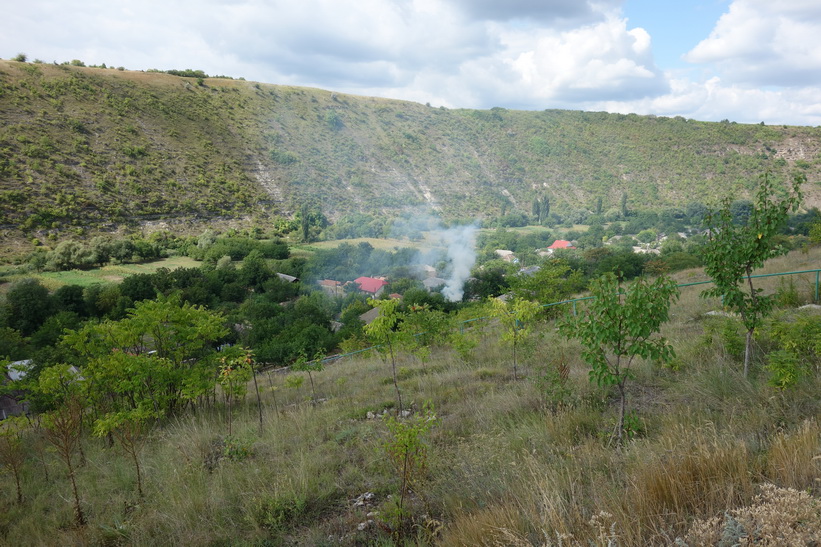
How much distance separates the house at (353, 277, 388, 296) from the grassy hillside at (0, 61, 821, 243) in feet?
A: 88.8

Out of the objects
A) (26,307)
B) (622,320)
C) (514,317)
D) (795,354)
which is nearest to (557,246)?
(26,307)

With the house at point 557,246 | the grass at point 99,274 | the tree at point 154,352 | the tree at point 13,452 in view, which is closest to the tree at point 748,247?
the tree at point 154,352

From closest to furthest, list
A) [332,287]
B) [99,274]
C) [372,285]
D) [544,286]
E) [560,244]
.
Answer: [544,286] → [99,274] → [332,287] → [372,285] → [560,244]

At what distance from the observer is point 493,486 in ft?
9.88

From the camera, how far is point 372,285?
4822 centimetres

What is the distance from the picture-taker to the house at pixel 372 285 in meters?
46.2

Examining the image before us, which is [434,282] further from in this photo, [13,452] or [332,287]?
[13,452]

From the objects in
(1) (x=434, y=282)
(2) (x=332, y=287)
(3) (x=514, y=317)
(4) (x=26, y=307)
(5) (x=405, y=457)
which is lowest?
(1) (x=434, y=282)

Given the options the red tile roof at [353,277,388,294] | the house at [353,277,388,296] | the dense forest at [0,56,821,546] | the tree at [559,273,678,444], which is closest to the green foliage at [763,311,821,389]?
the dense forest at [0,56,821,546]

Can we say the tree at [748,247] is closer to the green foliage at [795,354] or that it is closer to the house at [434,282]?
the green foliage at [795,354]

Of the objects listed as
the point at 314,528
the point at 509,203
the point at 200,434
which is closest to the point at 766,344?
the point at 314,528

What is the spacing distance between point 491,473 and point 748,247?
371 cm

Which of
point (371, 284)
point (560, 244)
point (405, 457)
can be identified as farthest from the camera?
point (560, 244)

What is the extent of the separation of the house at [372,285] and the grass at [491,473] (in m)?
39.4
